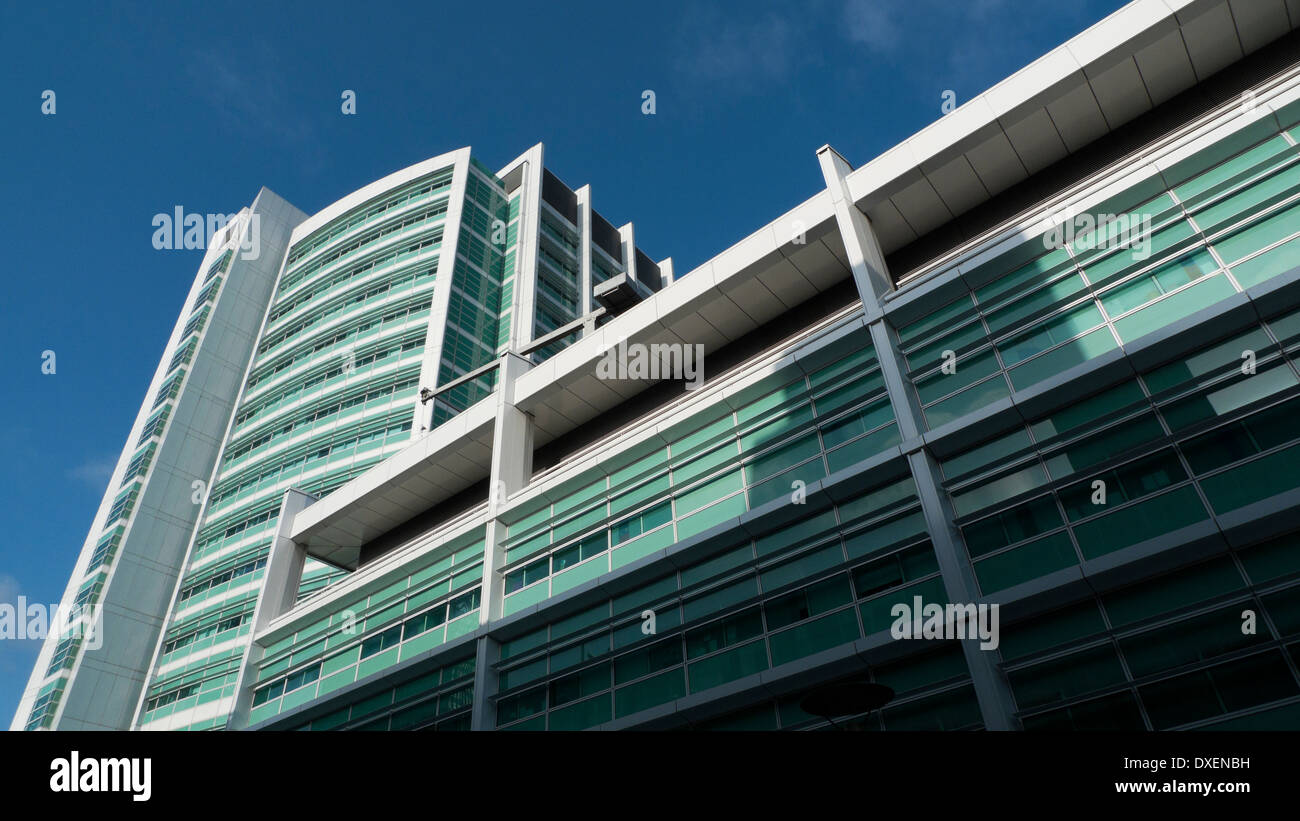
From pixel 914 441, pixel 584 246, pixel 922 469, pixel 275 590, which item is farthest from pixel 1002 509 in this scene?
pixel 584 246

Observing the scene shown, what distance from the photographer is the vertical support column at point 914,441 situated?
14.4m

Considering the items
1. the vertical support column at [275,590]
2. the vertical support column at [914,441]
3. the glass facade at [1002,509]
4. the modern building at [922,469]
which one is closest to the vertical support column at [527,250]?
the vertical support column at [275,590]

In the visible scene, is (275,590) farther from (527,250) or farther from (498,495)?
(527,250)

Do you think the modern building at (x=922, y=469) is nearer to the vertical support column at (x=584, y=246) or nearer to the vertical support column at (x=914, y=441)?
the vertical support column at (x=914, y=441)

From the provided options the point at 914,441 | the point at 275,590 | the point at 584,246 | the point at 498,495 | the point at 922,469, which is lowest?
the point at 922,469

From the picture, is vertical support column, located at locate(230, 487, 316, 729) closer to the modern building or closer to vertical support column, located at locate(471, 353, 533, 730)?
the modern building

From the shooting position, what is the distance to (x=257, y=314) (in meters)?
69.9

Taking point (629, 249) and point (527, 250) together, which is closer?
point (527, 250)

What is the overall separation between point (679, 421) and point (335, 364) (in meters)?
41.7

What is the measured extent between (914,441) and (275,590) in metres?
24.1

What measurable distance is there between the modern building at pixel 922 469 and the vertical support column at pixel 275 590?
0.16 m

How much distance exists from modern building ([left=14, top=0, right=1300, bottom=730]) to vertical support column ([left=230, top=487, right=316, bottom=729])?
16cm

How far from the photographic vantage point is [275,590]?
102 ft
